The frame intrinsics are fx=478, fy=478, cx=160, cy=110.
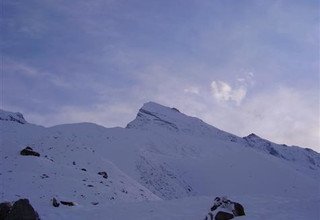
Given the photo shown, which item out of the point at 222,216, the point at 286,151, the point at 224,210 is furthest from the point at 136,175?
the point at 286,151

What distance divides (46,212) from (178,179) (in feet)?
106

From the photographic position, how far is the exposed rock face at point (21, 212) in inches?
811

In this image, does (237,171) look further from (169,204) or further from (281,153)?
(281,153)

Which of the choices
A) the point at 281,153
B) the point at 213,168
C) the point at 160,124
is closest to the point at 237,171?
the point at 213,168

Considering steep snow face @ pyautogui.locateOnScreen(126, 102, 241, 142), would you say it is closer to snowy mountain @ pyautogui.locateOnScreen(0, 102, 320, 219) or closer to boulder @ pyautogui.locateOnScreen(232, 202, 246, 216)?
snowy mountain @ pyautogui.locateOnScreen(0, 102, 320, 219)

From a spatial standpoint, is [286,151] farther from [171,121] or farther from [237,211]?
[237,211]

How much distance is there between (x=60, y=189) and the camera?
3112 centimetres

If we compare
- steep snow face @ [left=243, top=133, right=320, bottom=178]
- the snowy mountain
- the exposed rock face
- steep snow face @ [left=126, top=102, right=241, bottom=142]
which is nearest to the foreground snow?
the snowy mountain

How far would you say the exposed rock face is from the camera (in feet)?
67.6

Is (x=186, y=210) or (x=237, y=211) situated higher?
(x=186, y=210)

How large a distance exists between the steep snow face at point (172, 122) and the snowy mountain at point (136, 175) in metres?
35.2

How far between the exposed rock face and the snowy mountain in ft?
7.62

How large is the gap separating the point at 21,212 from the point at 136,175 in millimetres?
29982

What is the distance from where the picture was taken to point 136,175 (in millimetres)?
50406
